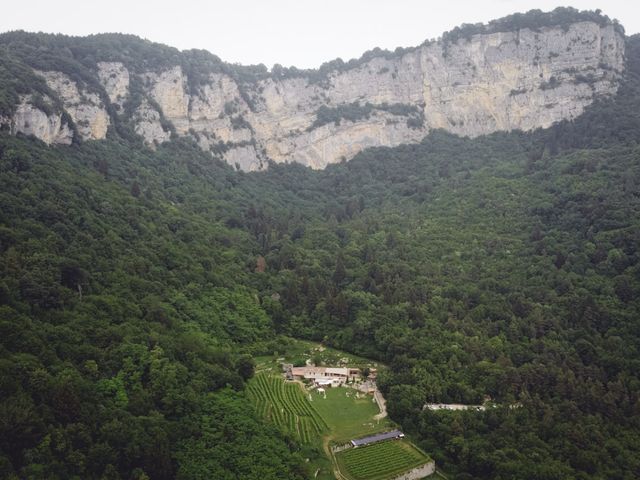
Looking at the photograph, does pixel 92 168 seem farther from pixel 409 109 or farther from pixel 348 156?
pixel 409 109

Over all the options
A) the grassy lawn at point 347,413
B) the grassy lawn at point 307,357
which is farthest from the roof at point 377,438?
the grassy lawn at point 307,357

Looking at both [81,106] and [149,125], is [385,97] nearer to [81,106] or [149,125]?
[149,125]

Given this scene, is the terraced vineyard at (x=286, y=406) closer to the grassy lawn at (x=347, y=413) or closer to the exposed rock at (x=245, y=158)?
the grassy lawn at (x=347, y=413)

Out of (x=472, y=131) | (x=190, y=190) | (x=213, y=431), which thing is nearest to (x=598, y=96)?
(x=472, y=131)

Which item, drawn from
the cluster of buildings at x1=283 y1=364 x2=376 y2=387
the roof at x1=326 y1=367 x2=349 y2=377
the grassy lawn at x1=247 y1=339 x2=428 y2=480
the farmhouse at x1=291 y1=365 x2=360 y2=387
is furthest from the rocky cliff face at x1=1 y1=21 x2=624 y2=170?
the roof at x1=326 y1=367 x2=349 y2=377

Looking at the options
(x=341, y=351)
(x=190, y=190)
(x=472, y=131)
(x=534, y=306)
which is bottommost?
(x=341, y=351)

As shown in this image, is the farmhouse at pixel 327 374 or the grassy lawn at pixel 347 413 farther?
the farmhouse at pixel 327 374

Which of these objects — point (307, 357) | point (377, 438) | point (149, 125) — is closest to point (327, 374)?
point (307, 357)
